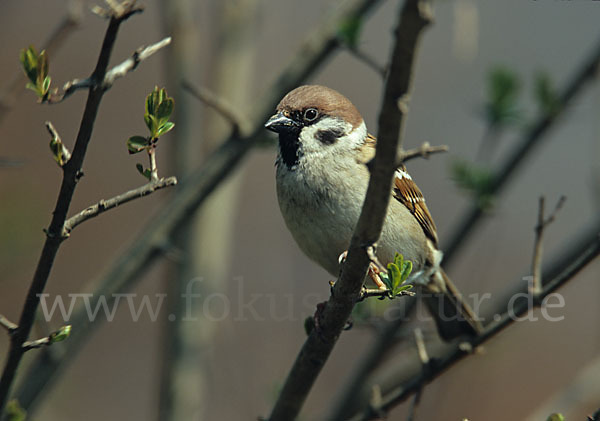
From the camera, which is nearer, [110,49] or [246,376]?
[110,49]

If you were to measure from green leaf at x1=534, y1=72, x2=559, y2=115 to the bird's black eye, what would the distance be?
123 centimetres

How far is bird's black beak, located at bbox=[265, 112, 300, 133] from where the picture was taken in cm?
311

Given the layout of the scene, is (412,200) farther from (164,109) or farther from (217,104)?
(164,109)

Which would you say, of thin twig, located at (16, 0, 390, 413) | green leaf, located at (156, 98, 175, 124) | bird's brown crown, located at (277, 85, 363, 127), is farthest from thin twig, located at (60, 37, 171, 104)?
thin twig, located at (16, 0, 390, 413)

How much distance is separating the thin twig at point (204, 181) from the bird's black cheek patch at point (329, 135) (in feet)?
1.39

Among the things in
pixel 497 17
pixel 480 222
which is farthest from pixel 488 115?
pixel 497 17

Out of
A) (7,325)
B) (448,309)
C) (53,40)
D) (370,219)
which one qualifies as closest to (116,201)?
(7,325)

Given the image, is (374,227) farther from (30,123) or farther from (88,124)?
(30,123)

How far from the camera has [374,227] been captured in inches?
72.2

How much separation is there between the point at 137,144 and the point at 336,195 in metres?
1.27

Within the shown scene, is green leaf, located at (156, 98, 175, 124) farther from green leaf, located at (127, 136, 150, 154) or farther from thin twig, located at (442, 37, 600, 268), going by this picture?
thin twig, located at (442, 37, 600, 268)

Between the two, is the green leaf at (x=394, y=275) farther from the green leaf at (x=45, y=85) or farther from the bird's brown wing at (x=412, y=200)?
the bird's brown wing at (x=412, y=200)

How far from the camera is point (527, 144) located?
3662mm

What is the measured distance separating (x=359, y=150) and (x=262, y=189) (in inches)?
130
